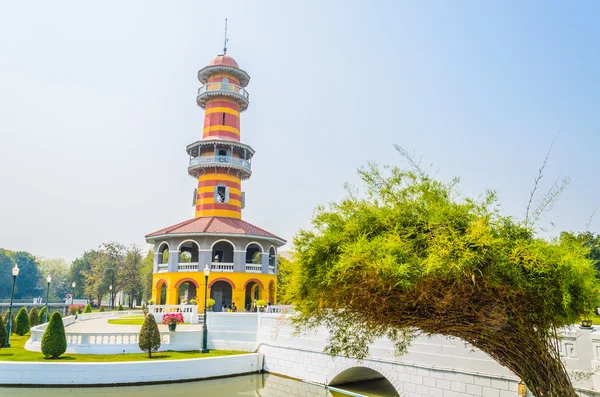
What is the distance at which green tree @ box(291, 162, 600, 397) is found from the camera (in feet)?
20.1

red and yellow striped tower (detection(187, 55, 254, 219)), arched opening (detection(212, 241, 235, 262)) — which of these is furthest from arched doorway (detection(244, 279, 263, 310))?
red and yellow striped tower (detection(187, 55, 254, 219))

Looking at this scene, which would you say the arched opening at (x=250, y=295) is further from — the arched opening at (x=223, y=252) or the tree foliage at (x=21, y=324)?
the tree foliage at (x=21, y=324)

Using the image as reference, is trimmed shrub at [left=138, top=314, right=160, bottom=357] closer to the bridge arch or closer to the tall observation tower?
the bridge arch

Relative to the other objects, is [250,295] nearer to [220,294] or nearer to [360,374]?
[220,294]

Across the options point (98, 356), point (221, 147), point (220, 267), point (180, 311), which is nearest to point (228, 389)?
point (98, 356)

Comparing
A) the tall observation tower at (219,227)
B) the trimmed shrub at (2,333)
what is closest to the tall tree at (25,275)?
the tall observation tower at (219,227)

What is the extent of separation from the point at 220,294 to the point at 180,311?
554 centimetres

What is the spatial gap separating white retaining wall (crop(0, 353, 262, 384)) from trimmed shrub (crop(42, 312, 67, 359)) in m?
1.00

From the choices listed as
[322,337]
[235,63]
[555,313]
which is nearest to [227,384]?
[322,337]

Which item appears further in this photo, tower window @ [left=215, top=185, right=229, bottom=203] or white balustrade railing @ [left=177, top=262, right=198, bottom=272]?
tower window @ [left=215, top=185, right=229, bottom=203]

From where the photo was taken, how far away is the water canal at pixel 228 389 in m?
16.2

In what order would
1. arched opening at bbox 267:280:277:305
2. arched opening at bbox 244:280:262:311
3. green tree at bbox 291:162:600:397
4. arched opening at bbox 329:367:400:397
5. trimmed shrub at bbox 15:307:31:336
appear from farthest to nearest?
arched opening at bbox 267:280:277:305 < arched opening at bbox 244:280:262:311 < trimmed shrub at bbox 15:307:31:336 < arched opening at bbox 329:367:400:397 < green tree at bbox 291:162:600:397

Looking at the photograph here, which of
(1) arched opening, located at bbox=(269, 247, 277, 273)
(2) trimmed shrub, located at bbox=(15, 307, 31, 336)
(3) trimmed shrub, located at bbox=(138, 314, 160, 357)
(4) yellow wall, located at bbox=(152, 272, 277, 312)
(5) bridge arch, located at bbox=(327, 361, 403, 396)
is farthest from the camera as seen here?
(1) arched opening, located at bbox=(269, 247, 277, 273)

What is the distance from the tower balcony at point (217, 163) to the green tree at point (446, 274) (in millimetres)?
25593
